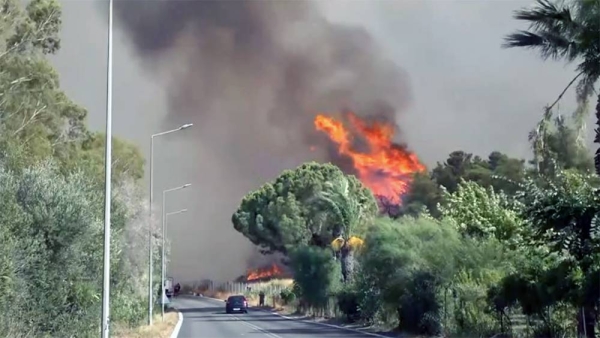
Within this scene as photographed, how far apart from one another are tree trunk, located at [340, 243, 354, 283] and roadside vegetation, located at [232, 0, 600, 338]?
9 cm

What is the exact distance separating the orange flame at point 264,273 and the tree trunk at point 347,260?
26930 mm

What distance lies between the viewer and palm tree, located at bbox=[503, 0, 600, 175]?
21.4 m

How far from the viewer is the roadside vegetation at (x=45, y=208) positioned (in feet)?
66.4

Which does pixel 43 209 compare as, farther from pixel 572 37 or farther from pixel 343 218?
pixel 343 218

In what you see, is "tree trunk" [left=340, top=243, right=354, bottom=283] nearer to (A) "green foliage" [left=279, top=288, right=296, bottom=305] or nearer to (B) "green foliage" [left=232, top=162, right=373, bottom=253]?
(B) "green foliage" [left=232, top=162, right=373, bottom=253]

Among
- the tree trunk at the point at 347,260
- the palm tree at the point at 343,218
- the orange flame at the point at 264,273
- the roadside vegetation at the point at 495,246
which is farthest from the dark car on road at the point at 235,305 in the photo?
the orange flame at the point at 264,273

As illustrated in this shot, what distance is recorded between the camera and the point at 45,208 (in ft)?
75.0

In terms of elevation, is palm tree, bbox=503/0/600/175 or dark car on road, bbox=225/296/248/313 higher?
palm tree, bbox=503/0/600/175

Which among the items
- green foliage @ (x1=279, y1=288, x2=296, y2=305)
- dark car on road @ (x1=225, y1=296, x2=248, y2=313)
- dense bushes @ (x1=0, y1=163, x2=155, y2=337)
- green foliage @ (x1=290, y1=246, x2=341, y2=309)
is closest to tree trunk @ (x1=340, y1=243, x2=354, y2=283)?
green foliage @ (x1=290, y1=246, x2=341, y2=309)

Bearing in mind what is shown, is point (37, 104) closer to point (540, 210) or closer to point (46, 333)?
point (46, 333)

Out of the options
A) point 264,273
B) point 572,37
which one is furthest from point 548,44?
point 264,273

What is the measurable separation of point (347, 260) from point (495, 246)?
28041 millimetres

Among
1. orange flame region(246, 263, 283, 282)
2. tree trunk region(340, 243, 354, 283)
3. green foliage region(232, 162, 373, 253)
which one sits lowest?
tree trunk region(340, 243, 354, 283)

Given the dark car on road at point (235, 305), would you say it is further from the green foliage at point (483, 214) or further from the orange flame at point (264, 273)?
the green foliage at point (483, 214)
